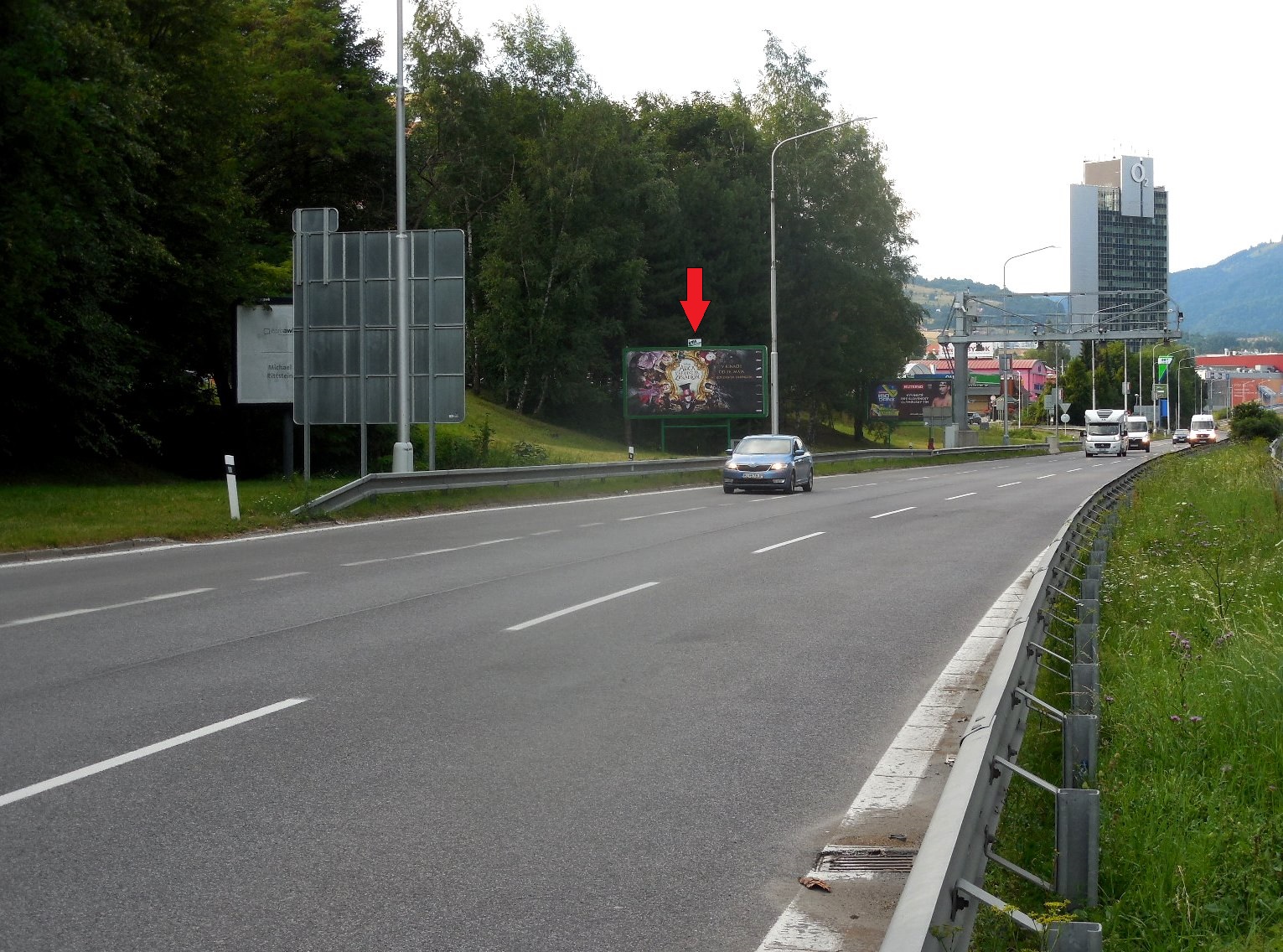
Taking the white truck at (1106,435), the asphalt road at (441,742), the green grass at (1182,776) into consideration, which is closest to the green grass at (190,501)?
the asphalt road at (441,742)

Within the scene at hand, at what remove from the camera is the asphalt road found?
4461mm

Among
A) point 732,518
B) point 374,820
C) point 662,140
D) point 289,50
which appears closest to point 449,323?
point 732,518

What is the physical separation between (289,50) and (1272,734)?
48.7 metres

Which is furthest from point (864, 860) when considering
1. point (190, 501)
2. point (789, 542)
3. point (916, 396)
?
point (916, 396)

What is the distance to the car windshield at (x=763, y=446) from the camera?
3312cm

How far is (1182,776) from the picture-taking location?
5297 millimetres

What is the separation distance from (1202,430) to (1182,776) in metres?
87.2

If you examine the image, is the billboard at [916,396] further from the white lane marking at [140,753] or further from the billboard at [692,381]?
Answer: the white lane marking at [140,753]

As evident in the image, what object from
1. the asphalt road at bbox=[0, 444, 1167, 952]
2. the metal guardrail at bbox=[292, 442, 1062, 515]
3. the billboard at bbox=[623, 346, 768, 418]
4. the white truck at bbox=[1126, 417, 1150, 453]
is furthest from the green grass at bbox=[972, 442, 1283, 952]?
the white truck at bbox=[1126, 417, 1150, 453]

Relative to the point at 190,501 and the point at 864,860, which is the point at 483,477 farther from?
the point at 864,860

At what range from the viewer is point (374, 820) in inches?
213

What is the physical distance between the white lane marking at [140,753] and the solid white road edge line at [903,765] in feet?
10.9

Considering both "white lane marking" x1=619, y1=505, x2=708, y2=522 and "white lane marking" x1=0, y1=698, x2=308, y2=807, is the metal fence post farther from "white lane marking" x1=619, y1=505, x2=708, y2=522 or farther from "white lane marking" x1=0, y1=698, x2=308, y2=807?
"white lane marking" x1=619, y1=505, x2=708, y2=522

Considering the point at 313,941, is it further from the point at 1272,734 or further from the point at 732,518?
the point at 732,518
